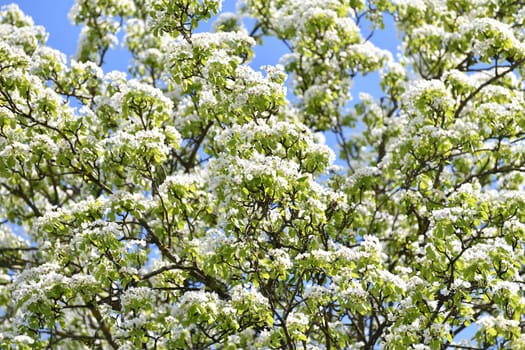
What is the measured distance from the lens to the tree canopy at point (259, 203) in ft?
28.7

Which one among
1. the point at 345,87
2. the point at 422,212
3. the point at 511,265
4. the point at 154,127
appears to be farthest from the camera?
the point at 345,87

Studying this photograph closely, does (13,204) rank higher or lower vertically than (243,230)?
higher

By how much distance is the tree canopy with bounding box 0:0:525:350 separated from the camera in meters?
8.76

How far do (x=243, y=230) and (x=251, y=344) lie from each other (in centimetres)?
153

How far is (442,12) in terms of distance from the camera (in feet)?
48.8

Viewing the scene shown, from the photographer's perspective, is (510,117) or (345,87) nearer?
(510,117)

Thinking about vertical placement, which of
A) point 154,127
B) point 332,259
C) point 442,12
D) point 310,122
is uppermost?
point 442,12

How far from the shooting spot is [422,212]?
1197cm

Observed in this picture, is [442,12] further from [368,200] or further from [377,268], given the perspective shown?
[377,268]

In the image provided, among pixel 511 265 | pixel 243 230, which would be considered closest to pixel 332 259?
pixel 243 230

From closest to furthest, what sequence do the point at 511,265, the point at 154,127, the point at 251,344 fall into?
the point at 511,265 → the point at 251,344 → the point at 154,127

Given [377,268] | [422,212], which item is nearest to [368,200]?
[422,212]

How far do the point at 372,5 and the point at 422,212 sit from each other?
4.84 m

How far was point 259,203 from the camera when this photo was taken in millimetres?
8883
